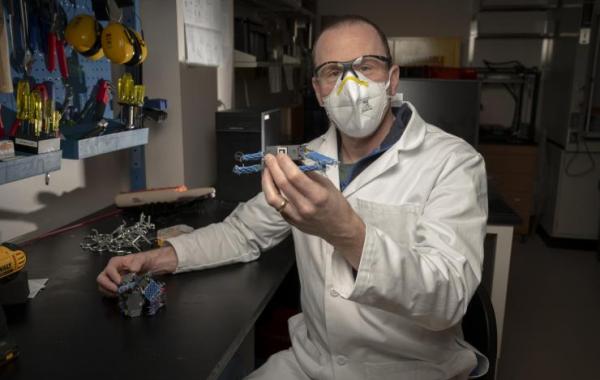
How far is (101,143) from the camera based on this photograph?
1.35m

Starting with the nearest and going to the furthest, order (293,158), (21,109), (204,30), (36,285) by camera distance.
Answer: (293,158)
(36,285)
(21,109)
(204,30)

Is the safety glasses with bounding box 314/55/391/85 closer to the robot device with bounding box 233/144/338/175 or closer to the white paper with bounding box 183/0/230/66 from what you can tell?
the robot device with bounding box 233/144/338/175

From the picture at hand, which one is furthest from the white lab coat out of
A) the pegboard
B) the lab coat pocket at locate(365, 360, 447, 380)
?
the pegboard

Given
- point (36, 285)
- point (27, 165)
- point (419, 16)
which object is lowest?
point (36, 285)

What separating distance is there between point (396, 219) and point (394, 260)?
31 centimetres

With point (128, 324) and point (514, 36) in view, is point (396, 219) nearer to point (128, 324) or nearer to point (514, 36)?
point (128, 324)

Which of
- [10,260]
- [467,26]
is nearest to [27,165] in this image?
[10,260]

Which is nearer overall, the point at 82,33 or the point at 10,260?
the point at 10,260

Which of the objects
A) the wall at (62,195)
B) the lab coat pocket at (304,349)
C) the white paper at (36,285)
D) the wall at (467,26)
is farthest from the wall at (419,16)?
the white paper at (36,285)

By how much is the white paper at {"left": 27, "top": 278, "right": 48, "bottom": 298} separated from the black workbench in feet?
0.04

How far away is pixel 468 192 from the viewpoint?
1013mm

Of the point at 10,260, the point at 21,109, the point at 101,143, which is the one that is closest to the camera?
the point at 10,260

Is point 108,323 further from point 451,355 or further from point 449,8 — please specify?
point 449,8

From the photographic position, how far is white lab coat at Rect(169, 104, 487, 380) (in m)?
0.83
